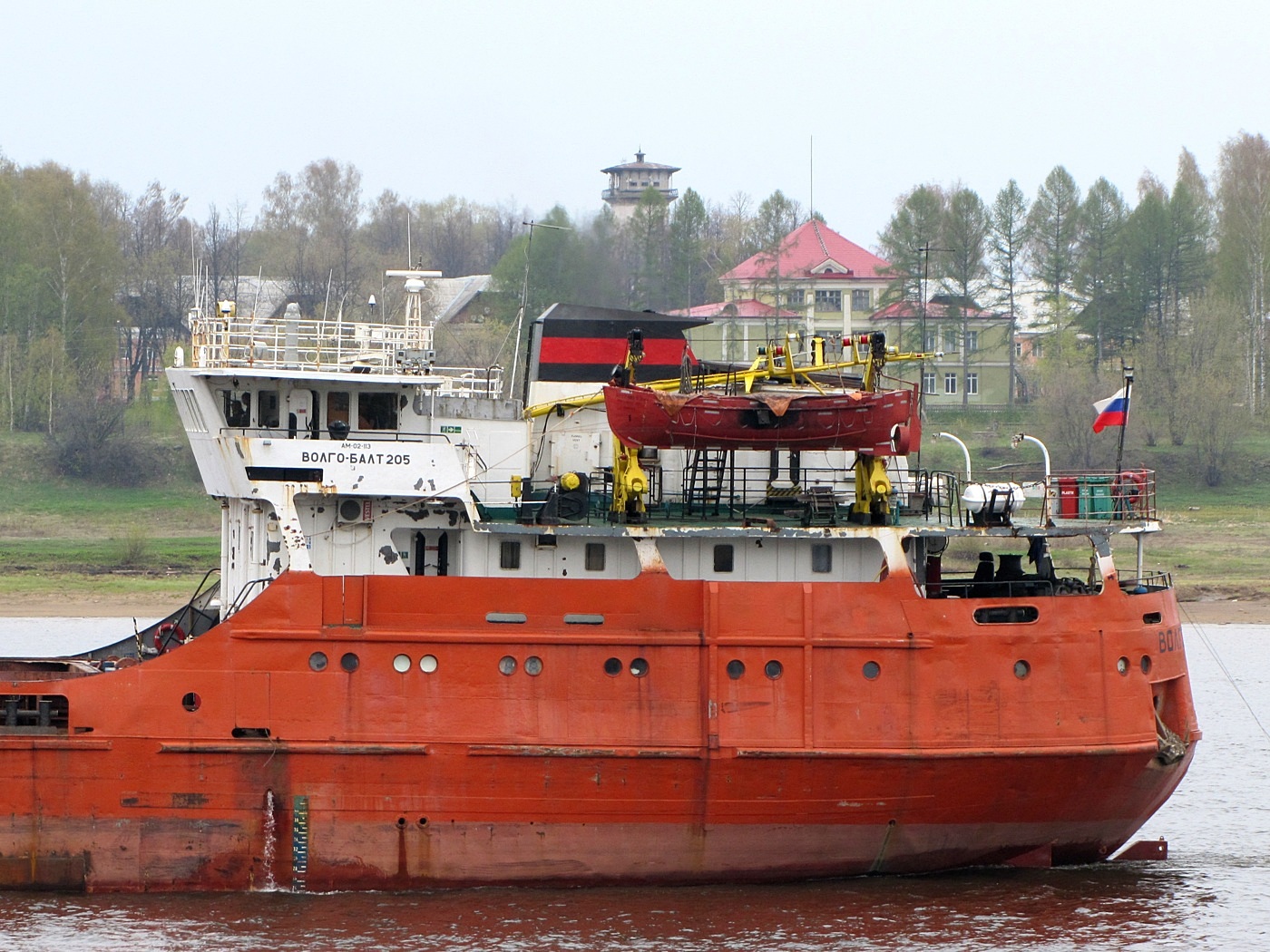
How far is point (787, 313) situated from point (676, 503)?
3789 centimetres

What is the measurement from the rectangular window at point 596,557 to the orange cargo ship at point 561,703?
4 centimetres

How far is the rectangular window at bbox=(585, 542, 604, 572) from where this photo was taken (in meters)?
18.7

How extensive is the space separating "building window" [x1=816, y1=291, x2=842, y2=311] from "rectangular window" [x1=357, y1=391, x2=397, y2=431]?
4116cm

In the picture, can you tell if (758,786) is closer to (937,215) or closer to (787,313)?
(787,313)

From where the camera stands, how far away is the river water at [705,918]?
1683 centimetres

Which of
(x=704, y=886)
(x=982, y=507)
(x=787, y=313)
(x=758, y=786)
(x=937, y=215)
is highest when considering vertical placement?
(x=937, y=215)

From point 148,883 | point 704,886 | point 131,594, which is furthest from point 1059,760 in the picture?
point 131,594

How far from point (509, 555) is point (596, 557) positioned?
3.16 ft

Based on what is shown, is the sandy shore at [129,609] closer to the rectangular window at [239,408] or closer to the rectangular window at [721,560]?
the rectangular window at [239,408]

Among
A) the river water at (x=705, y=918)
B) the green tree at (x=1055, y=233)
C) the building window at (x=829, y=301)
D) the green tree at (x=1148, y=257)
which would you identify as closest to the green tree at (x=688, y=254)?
the building window at (x=829, y=301)

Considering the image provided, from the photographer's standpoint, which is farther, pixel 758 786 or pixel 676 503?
pixel 676 503

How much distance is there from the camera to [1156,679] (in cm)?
1872

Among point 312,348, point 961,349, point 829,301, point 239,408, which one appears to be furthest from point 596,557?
point 961,349

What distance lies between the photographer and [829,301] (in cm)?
6097
